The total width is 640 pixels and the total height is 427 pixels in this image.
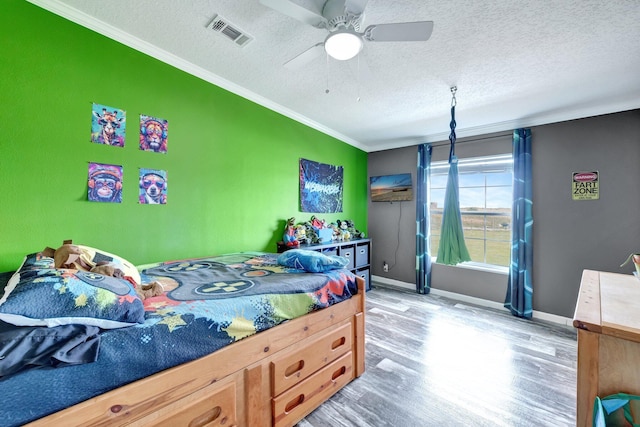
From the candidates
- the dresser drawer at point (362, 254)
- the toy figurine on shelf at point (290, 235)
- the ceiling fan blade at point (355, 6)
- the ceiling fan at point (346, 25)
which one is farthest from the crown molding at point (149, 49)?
the dresser drawer at point (362, 254)

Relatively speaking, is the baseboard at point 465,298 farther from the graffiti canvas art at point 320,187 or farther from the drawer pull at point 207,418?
the drawer pull at point 207,418

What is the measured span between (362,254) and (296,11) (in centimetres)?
312

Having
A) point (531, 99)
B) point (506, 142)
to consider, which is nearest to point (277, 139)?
point (531, 99)

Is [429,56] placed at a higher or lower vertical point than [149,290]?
higher

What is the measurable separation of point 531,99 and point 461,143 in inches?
41.4

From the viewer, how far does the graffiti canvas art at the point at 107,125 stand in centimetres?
174

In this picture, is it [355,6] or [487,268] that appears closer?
[355,6]

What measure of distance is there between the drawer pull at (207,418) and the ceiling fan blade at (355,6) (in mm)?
2081

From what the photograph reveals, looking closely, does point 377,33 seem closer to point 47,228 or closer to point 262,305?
point 262,305

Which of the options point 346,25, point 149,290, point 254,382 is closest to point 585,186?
point 346,25

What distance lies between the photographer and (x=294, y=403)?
4.58 ft

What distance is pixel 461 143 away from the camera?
3.60 m

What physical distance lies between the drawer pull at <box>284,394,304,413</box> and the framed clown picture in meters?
2.04

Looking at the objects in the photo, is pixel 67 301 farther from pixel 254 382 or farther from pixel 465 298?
pixel 465 298
